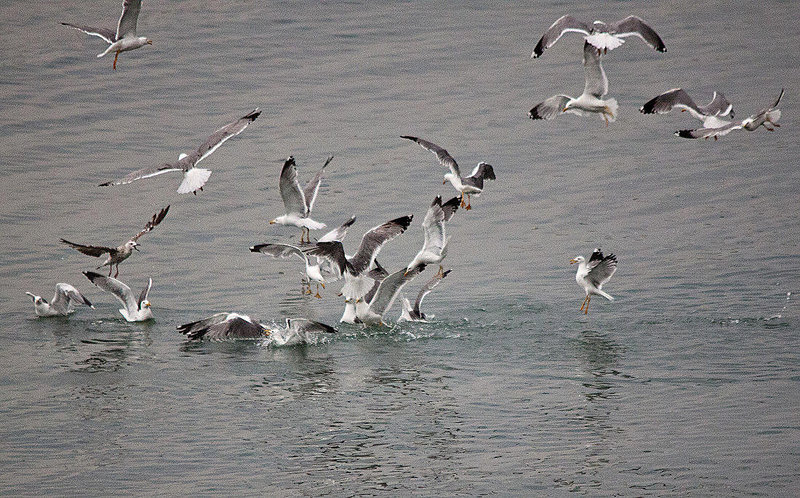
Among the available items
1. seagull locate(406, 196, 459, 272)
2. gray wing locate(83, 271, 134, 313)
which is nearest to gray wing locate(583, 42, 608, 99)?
seagull locate(406, 196, 459, 272)

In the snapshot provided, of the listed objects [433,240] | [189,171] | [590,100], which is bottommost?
[433,240]

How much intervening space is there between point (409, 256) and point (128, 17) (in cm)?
554

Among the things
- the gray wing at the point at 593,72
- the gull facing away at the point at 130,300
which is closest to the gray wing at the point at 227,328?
the gull facing away at the point at 130,300

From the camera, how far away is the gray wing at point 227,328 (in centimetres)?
1426

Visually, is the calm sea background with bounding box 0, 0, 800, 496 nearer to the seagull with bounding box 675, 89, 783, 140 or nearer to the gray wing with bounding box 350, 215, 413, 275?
the gray wing with bounding box 350, 215, 413, 275

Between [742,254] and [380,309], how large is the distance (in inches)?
245

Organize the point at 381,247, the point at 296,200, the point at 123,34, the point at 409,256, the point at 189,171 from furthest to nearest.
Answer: the point at 409,256, the point at 123,34, the point at 296,200, the point at 189,171, the point at 381,247

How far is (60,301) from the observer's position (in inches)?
608

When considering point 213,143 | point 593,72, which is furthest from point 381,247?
point 593,72

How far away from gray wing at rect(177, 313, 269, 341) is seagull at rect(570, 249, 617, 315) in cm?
427

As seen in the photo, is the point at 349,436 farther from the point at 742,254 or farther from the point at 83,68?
the point at 83,68

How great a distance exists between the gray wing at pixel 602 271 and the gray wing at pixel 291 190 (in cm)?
425

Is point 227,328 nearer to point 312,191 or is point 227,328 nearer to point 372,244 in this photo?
point 372,244

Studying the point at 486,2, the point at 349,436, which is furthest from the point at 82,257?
the point at 486,2
